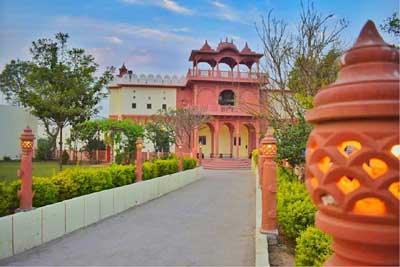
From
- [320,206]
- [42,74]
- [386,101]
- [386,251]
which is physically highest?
[42,74]

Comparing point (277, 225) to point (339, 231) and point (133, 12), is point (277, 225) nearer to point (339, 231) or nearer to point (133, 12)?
point (133, 12)

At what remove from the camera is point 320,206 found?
144cm

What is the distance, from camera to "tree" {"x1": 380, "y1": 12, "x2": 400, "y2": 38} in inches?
368

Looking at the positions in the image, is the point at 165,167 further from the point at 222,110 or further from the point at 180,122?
the point at 222,110

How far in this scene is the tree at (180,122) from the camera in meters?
28.9

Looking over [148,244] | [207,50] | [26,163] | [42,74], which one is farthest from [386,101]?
[207,50]

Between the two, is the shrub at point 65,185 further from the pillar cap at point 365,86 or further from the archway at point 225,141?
the archway at point 225,141

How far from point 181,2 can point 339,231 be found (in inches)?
246

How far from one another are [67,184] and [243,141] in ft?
95.3

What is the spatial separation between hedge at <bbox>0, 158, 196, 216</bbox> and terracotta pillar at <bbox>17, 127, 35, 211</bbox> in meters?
0.15

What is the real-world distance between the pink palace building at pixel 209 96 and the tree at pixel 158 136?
312 cm

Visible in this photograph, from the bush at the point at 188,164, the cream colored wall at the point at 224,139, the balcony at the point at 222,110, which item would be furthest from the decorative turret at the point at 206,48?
the bush at the point at 188,164

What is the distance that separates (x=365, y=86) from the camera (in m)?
1.37

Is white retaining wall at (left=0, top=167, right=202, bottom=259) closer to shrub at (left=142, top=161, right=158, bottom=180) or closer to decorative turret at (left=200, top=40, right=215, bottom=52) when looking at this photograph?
shrub at (left=142, top=161, right=158, bottom=180)
